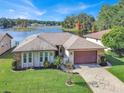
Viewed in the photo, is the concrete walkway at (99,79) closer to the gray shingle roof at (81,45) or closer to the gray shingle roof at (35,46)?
the gray shingle roof at (81,45)

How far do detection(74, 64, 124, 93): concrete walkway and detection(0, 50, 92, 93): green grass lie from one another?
0.88 meters

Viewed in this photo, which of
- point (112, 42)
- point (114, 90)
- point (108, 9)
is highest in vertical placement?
point (108, 9)

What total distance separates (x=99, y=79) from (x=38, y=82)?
6626 millimetres

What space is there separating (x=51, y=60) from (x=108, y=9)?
59.9 m

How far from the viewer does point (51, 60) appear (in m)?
32.3

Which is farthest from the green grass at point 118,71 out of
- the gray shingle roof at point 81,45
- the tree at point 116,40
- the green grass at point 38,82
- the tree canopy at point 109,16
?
the tree canopy at point 109,16

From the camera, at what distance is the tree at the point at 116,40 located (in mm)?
40469

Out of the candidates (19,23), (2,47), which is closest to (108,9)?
(2,47)

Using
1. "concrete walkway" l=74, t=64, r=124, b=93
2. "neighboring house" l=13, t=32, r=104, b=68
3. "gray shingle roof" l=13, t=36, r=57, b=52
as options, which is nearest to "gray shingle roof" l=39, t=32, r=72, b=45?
"neighboring house" l=13, t=32, r=104, b=68

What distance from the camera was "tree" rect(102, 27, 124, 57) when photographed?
1593 inches

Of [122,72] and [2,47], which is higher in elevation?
[2,47]

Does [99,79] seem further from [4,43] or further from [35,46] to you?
[4,43]

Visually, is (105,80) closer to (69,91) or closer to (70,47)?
(69,91)

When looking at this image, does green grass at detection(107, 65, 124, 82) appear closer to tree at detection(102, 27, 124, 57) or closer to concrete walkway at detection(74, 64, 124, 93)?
concrete walkway at detection(74, 64, 124, 93)
